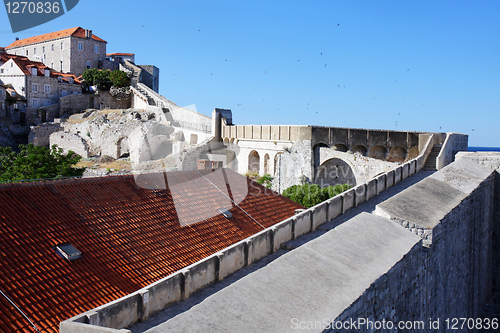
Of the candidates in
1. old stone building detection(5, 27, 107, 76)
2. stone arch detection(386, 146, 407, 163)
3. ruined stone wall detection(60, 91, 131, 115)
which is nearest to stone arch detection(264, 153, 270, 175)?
stone arch detection(386, 146, 407, 163)

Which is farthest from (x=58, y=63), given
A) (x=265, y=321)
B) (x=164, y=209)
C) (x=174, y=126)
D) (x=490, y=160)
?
(x=265, y=321)

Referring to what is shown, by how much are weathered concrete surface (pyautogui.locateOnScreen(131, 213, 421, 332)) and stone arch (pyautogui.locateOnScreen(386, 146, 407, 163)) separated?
19872 millimetres

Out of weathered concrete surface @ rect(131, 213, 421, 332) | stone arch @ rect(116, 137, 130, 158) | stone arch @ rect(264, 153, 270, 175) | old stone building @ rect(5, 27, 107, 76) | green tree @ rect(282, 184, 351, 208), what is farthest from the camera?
old stone building @ rect(5, 27, 107, 76)

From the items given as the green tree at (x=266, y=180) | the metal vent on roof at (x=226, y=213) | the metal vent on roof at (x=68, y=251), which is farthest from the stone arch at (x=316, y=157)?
the metal vent on roof at (x=68, y=251)

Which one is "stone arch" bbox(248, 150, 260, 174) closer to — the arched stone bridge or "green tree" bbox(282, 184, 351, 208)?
the arched stone bridge

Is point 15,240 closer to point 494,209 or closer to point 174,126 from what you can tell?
point 494,209

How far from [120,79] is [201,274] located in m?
47.1

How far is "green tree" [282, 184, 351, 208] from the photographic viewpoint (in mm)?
20997

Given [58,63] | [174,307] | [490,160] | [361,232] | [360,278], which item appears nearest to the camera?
[360,278]

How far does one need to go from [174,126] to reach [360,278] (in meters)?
36.5

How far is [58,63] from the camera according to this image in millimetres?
54844

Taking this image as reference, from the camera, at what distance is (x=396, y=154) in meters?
24.4

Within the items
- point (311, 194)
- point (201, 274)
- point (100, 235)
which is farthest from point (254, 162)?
point (201, 274)

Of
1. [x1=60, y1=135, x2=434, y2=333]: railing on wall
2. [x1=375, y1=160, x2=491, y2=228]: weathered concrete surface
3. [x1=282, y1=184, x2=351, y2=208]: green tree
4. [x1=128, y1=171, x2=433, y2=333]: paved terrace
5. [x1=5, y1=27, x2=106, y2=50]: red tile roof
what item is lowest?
[x1=282, y1=184, x2=351, y2=208]: green tree
